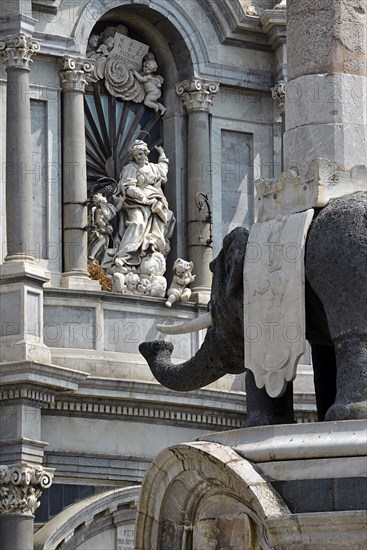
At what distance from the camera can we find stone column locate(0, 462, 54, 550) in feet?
77.6

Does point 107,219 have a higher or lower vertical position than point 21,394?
higher

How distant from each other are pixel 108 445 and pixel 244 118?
5.05 meters

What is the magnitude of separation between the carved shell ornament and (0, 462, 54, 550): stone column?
5.11 m

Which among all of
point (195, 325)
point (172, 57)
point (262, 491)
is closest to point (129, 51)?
point (172, 57)

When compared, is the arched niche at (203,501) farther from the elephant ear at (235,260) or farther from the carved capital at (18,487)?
the carved capital at (18,487)

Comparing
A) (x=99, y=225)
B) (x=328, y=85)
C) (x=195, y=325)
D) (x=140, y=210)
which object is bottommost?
(x=195, y=325)

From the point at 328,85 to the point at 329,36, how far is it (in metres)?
0.25

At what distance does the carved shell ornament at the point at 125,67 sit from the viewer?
87.6 ft

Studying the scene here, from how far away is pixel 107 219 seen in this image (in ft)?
86.3

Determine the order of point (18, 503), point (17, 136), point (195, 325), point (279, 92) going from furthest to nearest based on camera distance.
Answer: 1. point (279, 92)
2. point (17, 136)
3. point (18, 503)
4. point (195, 325)

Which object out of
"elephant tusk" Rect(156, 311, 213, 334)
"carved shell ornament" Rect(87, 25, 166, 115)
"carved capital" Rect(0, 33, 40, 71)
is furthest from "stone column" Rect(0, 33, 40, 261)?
"elephant tusk" Rect(156, 311, 213, 334)

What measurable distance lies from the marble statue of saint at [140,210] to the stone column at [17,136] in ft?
4.95

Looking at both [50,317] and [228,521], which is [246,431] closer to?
[228,521]

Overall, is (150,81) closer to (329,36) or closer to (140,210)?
(140,210)
